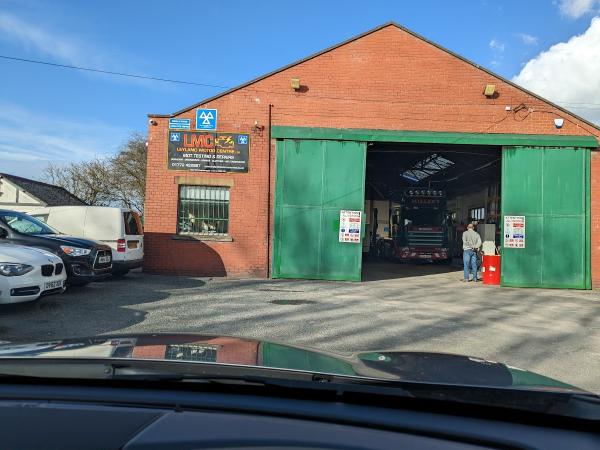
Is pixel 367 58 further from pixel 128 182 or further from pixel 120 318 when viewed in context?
pixel 128 182

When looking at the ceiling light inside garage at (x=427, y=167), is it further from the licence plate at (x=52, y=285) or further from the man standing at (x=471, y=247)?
the licence plate at (x=52, y=285)

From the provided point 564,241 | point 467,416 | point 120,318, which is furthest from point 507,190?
point 467,416

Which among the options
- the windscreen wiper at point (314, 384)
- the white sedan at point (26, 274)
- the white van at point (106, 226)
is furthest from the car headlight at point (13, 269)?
the windscreen wiper at point (314, 384)

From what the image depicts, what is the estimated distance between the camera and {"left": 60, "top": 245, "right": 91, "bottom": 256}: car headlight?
10373 mm

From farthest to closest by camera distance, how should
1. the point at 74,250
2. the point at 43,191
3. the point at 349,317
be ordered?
the point at 43,191, the point at 74,250, the point at 349,317

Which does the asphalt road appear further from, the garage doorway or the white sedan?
the garage doorway

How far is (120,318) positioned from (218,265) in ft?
23.0

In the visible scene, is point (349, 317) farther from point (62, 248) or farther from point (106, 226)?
point (106, 226)

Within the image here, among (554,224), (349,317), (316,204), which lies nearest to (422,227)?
(554,224)

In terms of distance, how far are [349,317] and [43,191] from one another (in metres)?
28.7

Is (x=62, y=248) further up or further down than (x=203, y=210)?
further down

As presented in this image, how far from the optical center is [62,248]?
1034cm

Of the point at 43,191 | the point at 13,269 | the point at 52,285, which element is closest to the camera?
the point at 13,269

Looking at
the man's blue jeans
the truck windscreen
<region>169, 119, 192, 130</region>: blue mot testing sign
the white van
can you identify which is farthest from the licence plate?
the truck windscreen
